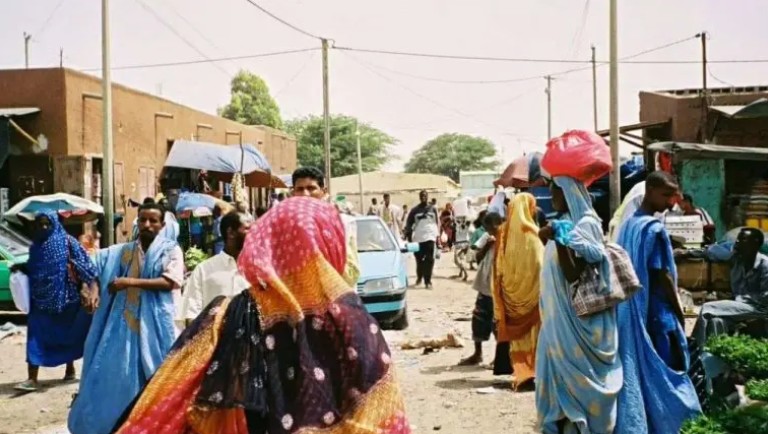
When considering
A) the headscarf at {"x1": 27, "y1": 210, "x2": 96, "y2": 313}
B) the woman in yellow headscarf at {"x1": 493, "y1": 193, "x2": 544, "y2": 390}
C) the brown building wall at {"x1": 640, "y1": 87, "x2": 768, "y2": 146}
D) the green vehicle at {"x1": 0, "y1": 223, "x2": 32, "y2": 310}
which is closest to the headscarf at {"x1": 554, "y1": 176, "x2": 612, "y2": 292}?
the woman in yellow headscarf at {"x1": 493, "y1": 193, "x2": 544, "y2": 390}

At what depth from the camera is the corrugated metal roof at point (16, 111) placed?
1711cm

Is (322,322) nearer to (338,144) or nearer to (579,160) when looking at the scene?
(579,160)

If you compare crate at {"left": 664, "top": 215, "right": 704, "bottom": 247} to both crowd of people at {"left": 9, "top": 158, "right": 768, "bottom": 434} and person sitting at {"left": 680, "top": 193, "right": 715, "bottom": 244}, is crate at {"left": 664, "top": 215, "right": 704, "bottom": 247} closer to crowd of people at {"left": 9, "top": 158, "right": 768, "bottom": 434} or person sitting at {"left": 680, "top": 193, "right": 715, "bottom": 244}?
person sitting at {"left": 680, "top": 193, "right": 715, "bottom": 244}

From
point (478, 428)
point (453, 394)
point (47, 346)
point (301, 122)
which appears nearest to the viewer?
point (478, 428)

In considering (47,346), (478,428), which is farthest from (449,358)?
(47,346)

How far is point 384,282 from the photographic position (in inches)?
451

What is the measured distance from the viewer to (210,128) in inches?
1039

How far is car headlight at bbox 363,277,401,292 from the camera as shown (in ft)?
37.4

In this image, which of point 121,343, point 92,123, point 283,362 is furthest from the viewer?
point 92,123

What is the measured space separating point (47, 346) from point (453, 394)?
143 inches

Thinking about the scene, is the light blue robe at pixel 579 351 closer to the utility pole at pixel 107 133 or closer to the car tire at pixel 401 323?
the car tire at pixel 401 323

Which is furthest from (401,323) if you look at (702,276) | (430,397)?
(430,397)

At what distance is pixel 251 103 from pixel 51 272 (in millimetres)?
56078

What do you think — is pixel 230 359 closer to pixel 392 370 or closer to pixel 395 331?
pixel 392 370
